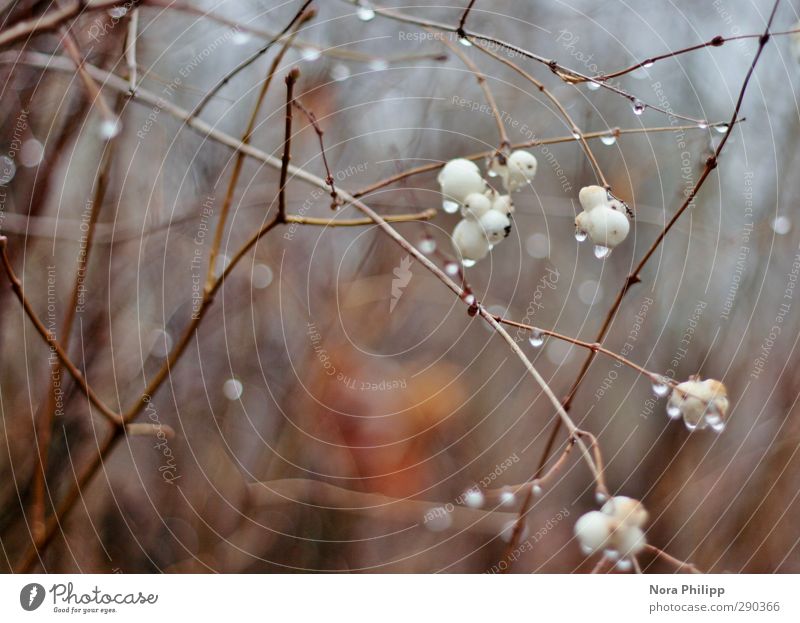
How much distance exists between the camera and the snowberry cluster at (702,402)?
1.63 ft

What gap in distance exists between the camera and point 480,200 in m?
0.52

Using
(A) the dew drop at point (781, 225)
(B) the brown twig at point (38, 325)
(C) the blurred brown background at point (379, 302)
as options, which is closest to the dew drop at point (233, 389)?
(C) the blurred brown background at point (379, 302)

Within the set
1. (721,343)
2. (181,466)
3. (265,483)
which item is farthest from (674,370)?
(181,466)

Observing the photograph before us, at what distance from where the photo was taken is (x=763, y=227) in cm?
100

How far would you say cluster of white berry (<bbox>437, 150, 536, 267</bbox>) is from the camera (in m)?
0.52

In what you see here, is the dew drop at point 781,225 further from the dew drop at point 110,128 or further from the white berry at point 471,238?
the dew drop at point 110,128

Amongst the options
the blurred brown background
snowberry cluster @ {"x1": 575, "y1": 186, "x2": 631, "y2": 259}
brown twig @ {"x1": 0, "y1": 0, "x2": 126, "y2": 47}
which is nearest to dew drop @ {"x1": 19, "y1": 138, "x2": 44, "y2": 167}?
the blurred brown background

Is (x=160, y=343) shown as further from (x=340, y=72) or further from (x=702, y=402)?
(x=702, y=402)

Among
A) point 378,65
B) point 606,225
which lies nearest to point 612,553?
point 606,225

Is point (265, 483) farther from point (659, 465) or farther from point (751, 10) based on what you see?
point (751, 10)

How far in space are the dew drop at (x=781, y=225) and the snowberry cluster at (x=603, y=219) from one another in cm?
61

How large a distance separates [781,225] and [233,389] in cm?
91

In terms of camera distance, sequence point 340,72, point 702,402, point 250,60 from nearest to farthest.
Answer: point 702,402 < point 250,60 < point 340,72

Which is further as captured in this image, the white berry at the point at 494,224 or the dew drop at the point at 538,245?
the dew drop at the point at 538,245
